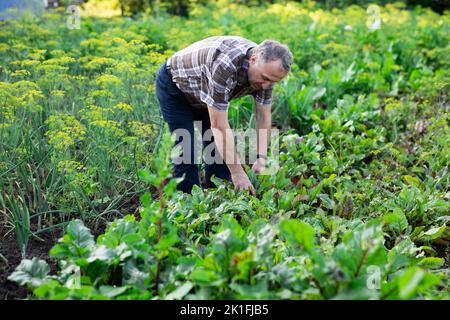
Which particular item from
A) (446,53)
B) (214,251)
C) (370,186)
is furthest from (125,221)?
(446,53)

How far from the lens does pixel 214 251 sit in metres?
2.10

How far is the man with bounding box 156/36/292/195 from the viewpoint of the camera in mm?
2791

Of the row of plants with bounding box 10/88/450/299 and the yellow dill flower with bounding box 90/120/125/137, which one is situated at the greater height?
the yellow dill flower with bounding box 90/120/125/137

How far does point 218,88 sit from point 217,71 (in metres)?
0.09

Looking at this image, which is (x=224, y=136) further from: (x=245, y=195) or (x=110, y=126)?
(x=110, y=126)

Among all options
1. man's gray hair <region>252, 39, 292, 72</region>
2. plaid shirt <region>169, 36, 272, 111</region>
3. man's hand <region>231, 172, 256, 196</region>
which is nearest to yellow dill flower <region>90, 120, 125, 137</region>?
plaid shirt <region>169, 36, 272, 111</region>

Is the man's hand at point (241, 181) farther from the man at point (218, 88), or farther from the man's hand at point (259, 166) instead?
the man's hand at point (259, 166)

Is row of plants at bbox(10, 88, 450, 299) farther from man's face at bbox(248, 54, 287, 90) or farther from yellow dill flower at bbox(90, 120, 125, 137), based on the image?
man's face at bbox(248, 54, 287, 90)

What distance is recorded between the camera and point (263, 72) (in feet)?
9.04

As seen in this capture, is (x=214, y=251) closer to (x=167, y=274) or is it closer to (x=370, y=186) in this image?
(x=167, y=274)

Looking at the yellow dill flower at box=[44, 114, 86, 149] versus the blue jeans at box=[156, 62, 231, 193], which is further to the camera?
the blue jeans at box=[156, 62, 231, 193]

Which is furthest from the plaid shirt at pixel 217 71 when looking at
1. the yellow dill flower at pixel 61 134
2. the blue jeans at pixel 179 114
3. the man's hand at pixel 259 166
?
the yellow dill flower at pixel 61 134

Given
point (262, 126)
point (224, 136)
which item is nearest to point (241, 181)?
point (224, 136)

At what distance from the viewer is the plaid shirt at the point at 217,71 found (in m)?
2.85
